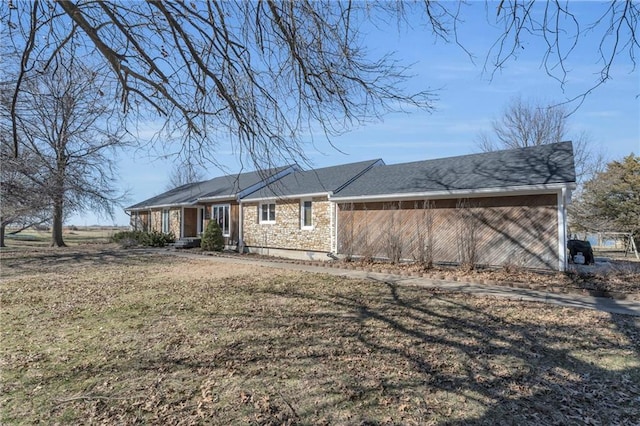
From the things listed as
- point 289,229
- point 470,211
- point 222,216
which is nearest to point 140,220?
point 222,216

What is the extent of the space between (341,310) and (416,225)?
7820 millimetres

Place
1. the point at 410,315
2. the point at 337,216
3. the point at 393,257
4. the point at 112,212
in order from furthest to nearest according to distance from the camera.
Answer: the point at 112,212 → the point at 337,216 → the point at 393,257 → the point at 410,315

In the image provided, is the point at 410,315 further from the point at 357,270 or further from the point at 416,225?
the point at 416,225

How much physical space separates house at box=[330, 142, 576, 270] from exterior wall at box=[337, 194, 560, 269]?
0.03 m

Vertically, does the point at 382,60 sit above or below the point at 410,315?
above

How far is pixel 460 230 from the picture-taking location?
12727mm

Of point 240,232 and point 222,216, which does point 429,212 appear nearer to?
point 240,232

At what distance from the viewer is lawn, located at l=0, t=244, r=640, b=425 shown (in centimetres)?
343

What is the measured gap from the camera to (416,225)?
45.5ft

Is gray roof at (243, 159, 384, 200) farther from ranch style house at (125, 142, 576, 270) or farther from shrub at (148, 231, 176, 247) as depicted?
shrub at (148, 231, 176, 247)

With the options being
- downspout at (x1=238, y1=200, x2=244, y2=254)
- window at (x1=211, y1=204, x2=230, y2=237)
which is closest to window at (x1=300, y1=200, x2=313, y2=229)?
Result: downspout at (x1=238, y1=200, x2=244, y2=254)

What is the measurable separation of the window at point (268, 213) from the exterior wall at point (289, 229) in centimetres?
25

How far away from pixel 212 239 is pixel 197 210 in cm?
616

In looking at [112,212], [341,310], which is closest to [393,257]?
[341,310]
